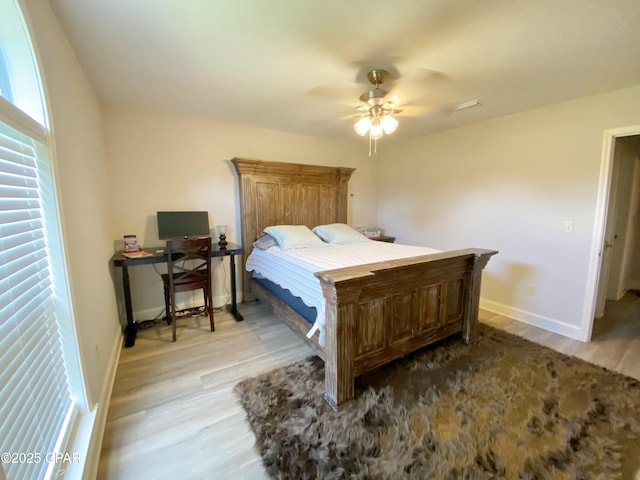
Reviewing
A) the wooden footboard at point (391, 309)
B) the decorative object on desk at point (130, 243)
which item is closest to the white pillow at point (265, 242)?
the decorative object on desk at point (130, 243)

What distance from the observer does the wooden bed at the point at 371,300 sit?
1.72 metres

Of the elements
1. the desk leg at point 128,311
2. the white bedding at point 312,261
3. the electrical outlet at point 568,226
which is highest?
the electrical outlet at point 568,226

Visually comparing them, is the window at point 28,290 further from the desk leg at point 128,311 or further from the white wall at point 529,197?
the white wall at point 529,197

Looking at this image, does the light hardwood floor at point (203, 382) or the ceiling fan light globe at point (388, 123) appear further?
the ceiling fan light globe at point (388, 123)

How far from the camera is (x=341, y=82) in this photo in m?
2.16

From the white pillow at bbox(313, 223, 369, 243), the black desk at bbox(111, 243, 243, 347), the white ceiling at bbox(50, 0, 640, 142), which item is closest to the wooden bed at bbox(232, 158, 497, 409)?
the white pillow at bbox(313, 223, 369, 243)

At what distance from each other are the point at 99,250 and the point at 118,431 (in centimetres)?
128

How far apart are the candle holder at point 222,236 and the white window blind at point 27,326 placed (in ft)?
6.20

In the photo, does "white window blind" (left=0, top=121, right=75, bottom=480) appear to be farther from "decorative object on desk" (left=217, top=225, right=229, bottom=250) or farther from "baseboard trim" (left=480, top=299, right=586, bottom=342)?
"baseboard trim" (left=480, top=299, right=586, bottom=342)

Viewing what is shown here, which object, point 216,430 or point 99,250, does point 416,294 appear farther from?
point 99,250

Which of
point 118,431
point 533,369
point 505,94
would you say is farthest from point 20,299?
point 505,94

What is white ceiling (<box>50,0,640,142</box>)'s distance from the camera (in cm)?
138

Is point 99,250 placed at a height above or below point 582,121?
below

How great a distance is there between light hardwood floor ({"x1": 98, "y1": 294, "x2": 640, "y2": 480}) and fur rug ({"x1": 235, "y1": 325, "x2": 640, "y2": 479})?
0.16m
